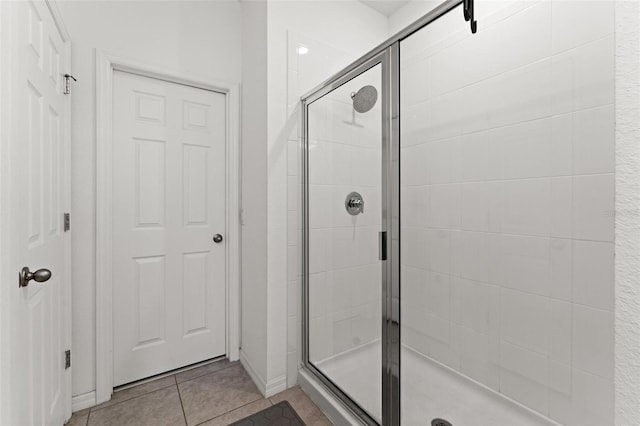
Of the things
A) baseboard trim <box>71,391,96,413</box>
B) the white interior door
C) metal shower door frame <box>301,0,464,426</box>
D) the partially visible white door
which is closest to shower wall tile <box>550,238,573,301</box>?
metal shower door frame <box>301,0,464,426</box>

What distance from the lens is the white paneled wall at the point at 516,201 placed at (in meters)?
1.28

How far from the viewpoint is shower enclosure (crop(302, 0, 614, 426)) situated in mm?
1297

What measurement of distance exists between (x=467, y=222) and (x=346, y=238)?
72 cm

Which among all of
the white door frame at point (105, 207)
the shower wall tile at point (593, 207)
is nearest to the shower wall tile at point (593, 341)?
the shower wall tile at point (593, 207)

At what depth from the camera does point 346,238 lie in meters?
1.73

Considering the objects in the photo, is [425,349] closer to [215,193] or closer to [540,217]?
[540,217]

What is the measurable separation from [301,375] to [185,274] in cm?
101

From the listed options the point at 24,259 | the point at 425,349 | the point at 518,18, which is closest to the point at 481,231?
the point at 425,349

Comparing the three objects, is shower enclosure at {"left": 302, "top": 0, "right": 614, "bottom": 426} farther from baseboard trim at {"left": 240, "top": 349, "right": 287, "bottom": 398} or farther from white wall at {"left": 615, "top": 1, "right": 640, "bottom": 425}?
white wall at {"left": 615, "top": 1, "right": 640, "bottom": 425}

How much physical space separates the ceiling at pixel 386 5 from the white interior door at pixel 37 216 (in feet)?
6.57

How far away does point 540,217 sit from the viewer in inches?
57.3

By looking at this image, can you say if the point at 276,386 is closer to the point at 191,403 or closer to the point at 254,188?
the point at 191,403

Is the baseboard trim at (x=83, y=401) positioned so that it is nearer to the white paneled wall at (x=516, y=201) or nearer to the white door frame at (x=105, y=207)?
the white door frame at (x=105, y=207)

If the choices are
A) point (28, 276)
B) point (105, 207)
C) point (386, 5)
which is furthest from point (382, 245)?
point (386, 5)
